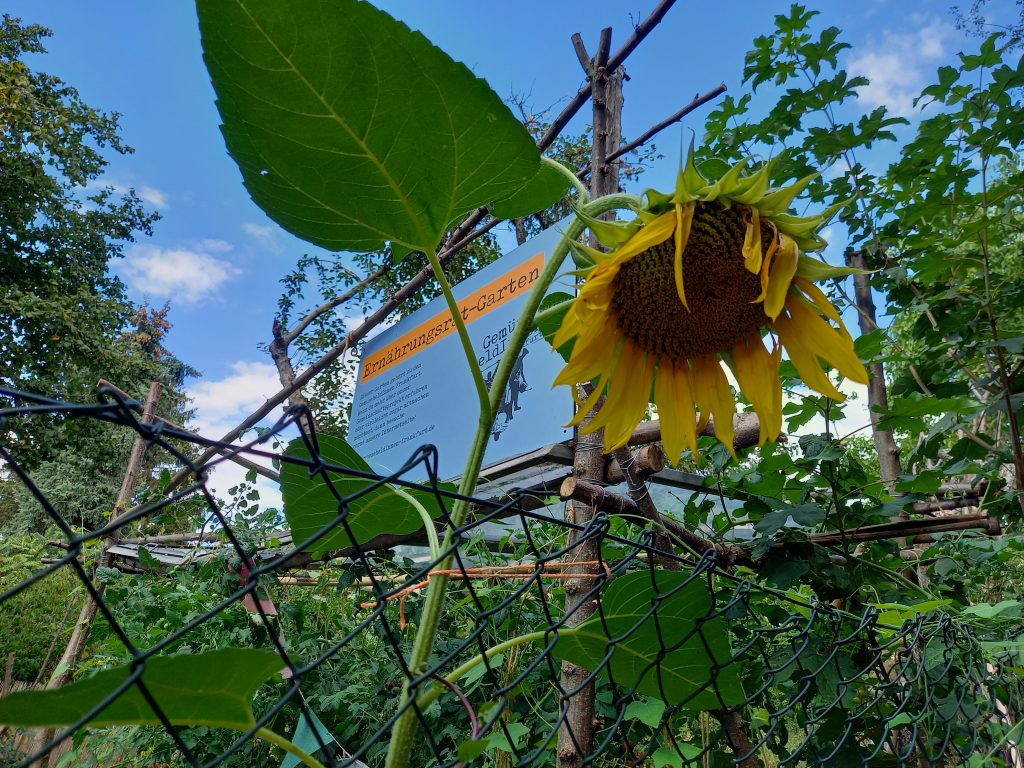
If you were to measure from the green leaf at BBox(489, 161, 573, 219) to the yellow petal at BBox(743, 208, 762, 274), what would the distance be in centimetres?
21

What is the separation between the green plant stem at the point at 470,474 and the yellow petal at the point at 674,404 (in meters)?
0.19

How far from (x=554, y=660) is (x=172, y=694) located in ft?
3.60

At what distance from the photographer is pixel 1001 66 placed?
6.03 ft

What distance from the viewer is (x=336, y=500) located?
0.68 meters

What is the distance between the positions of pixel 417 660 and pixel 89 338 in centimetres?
1105

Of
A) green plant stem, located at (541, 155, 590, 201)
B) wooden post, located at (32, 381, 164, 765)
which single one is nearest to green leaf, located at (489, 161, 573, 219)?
green plant stem, located at (541, 155, 590, 201)

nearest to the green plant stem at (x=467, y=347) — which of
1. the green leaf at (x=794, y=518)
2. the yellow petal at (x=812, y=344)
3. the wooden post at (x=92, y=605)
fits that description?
the yellow petal at (x=812, y=344)

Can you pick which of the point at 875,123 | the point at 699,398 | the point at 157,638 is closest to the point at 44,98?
the point at 157,638

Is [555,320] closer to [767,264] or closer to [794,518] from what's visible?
[767,264]

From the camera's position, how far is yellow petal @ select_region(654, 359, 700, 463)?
76 cm

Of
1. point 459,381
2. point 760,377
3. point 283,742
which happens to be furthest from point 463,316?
point 283,742

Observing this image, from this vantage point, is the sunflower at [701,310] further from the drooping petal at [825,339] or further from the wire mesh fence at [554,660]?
the wire mesh fence at [554,660]

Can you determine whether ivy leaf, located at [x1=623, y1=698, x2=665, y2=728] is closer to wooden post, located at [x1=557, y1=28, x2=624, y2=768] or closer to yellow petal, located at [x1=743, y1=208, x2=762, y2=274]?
wooden post, located at [x1=557, y1=28, x2=624, y2=768]

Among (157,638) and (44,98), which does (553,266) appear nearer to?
(157,638)
